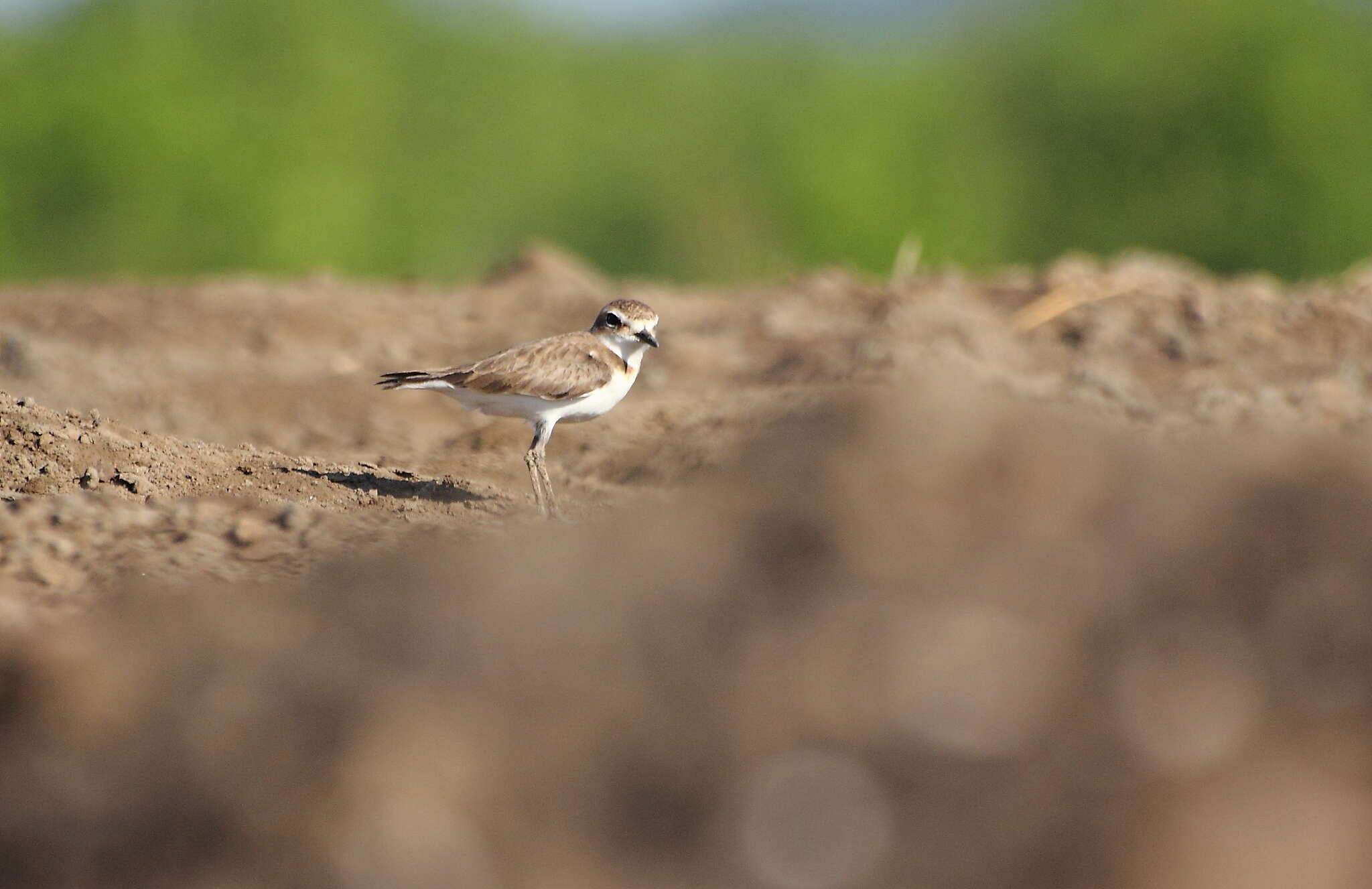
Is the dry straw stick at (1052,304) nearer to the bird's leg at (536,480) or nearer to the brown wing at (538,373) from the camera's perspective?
the brown wing at (538,373)

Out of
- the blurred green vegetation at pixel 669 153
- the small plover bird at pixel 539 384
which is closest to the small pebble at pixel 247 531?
the small plover bird at pixel 539 384

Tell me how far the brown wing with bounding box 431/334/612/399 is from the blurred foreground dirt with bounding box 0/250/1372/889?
5.45 ft

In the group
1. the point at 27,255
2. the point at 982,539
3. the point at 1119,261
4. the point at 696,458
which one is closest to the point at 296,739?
the point at 982,539

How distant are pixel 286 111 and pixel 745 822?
41668 mm

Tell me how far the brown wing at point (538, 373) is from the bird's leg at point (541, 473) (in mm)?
192

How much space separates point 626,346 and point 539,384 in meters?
0.72

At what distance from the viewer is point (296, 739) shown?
2.93m

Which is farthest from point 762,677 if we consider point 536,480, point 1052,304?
point 1052,304

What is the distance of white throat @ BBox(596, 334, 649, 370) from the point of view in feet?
23.0

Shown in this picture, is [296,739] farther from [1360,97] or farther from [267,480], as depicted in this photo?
[1360,97]

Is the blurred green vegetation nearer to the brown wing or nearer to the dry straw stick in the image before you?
the dry straw stick

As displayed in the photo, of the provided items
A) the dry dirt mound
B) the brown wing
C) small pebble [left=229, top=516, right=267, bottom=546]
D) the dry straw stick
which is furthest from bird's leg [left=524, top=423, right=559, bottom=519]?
the dry straw stick

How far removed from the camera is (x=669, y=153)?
2169 inches

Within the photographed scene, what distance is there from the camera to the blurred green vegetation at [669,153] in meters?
37.9
